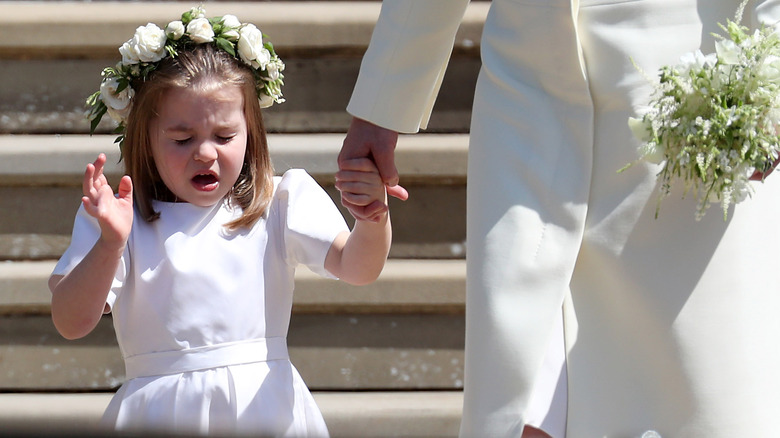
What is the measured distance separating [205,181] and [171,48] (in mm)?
364

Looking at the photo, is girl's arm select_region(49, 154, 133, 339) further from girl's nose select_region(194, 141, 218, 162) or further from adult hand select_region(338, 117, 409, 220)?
adult hand select_region(338, 117, 409, 220)

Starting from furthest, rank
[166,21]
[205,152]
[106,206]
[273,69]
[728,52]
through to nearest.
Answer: [166,21], [273,69], [205,152], [106,206], [728,52]

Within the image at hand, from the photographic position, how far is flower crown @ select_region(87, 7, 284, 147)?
8.51 feet

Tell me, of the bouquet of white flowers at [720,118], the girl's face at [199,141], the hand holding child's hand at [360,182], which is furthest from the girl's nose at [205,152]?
the bouquet of white flowers at [720,118]

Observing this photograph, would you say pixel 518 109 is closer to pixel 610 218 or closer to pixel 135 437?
A: pixel 610 218

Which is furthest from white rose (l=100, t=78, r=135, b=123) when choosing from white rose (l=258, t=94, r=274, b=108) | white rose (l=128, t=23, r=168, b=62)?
white rose (l=258, t=94, r=274, b=108)

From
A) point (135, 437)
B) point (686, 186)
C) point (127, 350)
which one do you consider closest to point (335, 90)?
point (127, 350)

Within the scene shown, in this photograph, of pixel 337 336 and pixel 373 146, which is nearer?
pixel 373 146

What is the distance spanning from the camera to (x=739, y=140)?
1.85 meters

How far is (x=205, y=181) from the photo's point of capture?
2541 millimetres

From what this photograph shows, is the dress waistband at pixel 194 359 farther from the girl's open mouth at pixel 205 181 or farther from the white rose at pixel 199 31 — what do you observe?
the white rose at pixel 199 31

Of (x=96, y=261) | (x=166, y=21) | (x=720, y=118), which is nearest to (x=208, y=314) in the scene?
(x=96, y=261)

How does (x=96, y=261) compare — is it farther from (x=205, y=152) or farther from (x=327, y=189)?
(x=327, y=189)

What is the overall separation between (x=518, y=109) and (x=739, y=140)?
0.42m
